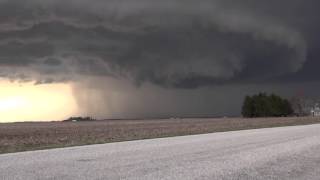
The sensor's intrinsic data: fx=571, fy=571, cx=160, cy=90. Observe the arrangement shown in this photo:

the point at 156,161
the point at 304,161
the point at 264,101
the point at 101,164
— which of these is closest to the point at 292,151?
the point at 304,161

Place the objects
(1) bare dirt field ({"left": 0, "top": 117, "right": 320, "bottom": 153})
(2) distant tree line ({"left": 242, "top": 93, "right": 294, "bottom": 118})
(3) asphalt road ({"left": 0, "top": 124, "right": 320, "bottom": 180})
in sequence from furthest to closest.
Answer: (2) distant tree line ({"left": 242, "top": 93, "right": 294, "bottom": 118}) → (1) bare dirt field ({"left": 0, "top": 117, "right": 320, "bottom": 153}) → (3) asphalt road ({"left": 0, "top": 124, "right": 320, "bottom": 180})

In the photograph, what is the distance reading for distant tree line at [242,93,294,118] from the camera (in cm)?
18475

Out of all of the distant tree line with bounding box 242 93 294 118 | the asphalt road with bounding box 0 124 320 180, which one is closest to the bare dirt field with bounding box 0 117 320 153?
the asphalt road with bounding box 0 124 320 180

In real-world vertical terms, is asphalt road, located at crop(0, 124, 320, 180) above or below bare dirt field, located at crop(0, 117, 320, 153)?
below

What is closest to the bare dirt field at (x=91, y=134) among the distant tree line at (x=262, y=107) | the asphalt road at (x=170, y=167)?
the asphalt road at (x=170, y=167)

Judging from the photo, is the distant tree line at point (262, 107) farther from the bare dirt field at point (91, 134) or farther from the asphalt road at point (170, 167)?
the asphalt road at point (170, 167)

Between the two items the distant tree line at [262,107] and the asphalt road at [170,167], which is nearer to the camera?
the asphalt road at [170,167]

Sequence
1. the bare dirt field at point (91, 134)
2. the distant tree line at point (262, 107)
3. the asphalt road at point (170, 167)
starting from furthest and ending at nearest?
the distant tree line at point (262, 107), the bare dirt field at point (91, 134), the asphalt road at point (170, 167)

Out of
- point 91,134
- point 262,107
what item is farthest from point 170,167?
point 262,107

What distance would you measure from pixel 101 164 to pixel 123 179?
11.8ft

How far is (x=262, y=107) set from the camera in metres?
185

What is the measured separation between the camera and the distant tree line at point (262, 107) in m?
185

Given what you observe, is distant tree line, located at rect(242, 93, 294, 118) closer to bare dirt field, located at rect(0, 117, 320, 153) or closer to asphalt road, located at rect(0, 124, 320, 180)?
bare dirt field, located at rect(0, 117, 320, 153)

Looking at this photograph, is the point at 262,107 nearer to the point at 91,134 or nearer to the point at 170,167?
the point at 91,134
